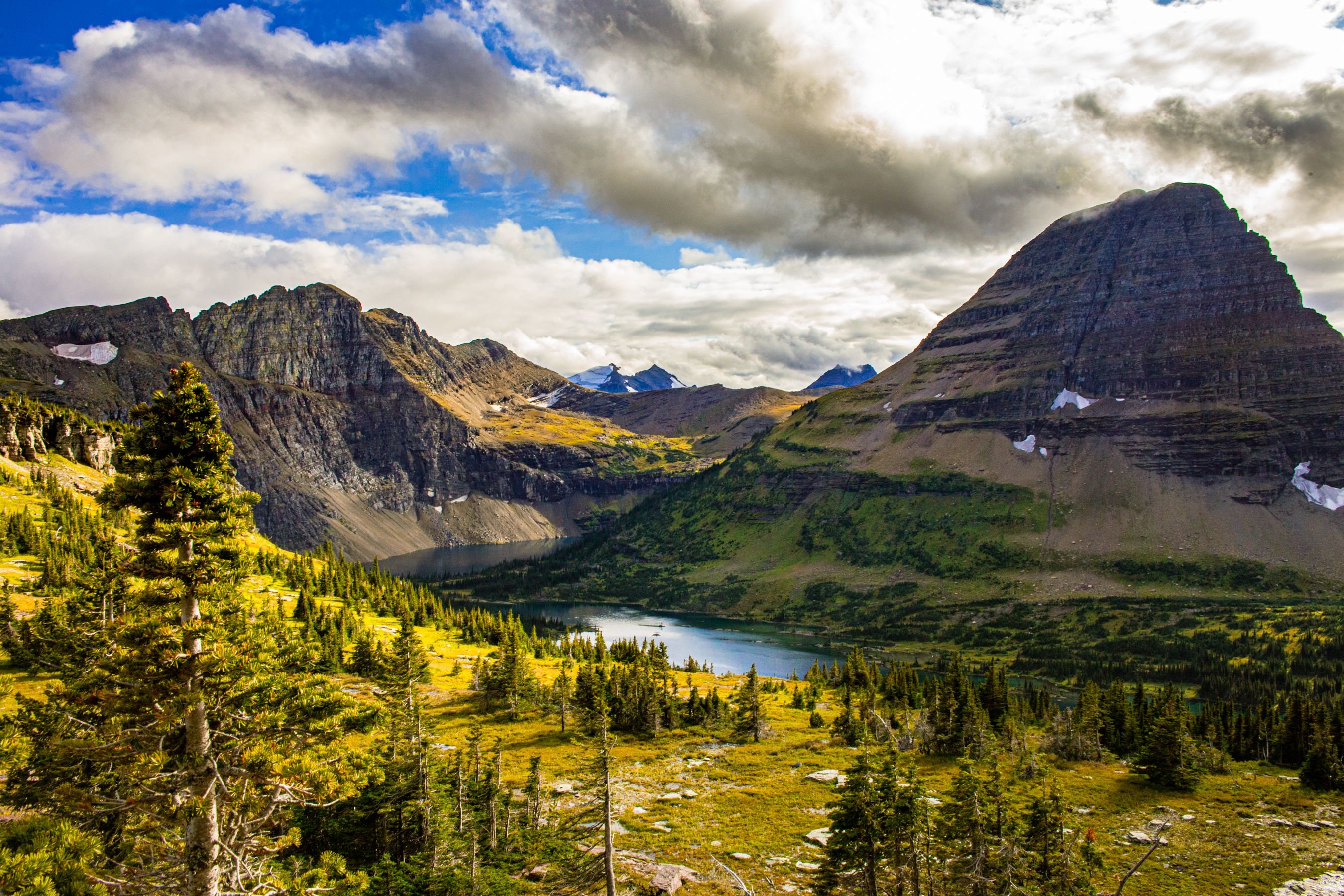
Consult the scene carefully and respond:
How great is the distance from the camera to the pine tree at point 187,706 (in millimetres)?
16422

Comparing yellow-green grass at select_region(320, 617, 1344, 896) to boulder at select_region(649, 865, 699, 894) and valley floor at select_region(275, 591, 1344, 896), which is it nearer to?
valley floor at select_region(275, 591, 1344, 896)

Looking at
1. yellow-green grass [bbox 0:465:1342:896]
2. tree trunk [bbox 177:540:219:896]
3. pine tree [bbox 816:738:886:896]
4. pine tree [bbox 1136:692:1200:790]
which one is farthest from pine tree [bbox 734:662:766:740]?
tree trunk [bbox 177:540:219:896]

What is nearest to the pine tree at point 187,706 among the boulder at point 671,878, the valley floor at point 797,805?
the valley floor at point 797,805

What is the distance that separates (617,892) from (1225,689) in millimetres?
193997

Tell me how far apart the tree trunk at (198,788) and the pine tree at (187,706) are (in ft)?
0.11

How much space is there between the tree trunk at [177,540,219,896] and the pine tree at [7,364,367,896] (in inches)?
1.3

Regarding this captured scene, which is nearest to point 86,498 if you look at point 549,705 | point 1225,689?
point 549,705

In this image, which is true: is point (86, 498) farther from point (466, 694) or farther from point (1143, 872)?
point (1143, 872)

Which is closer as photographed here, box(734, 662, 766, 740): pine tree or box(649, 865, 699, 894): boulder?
box(649, 865, 699, 894): boulder

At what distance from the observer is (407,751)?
135 ft

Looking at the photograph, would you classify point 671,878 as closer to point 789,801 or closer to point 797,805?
point 797,805

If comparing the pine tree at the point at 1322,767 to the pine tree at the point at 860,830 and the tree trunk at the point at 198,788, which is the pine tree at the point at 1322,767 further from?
the tree trunk at the point at 198,788

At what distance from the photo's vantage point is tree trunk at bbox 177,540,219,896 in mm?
16641

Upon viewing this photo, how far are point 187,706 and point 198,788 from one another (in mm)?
2224
